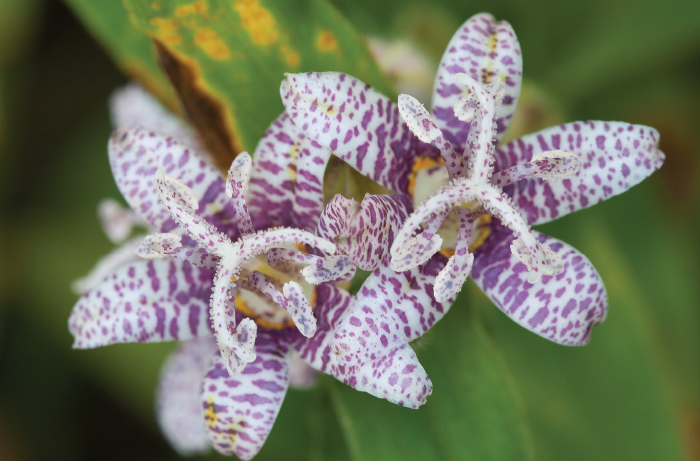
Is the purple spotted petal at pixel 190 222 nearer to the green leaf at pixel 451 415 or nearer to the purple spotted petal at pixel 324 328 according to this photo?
the purple spotted petal at pixel 324 328

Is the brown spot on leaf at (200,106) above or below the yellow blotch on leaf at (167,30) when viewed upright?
below

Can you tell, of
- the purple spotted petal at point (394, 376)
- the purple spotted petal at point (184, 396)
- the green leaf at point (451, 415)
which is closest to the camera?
the purple spotted petal at point (394, 376)

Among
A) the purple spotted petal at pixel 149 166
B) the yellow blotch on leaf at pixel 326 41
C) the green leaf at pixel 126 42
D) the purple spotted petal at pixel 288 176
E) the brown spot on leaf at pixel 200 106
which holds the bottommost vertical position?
the purple spotted petal at pixel 149 166

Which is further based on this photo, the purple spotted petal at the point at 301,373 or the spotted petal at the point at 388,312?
the purple spotted petal at the point at 301,373

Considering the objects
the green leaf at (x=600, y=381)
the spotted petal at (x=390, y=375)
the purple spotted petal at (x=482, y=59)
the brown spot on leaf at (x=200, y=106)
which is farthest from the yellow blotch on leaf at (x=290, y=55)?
the green leaf at (x=600, y=381)

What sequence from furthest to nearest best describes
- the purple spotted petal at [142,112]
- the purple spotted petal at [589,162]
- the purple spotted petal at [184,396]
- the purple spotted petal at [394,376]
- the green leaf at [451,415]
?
the purple spotted petal at [142,112]
the purple spotted petal at [184,396]
the green leaf at [451,415]
the purple spotted petal at [589,162]
the purple spotted petal at [394,376]

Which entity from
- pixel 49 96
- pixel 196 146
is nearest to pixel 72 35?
pixel 49 96

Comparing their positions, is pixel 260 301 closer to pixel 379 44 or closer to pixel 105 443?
pixel 379 44

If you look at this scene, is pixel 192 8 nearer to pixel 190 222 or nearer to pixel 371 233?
pixel 190 222
